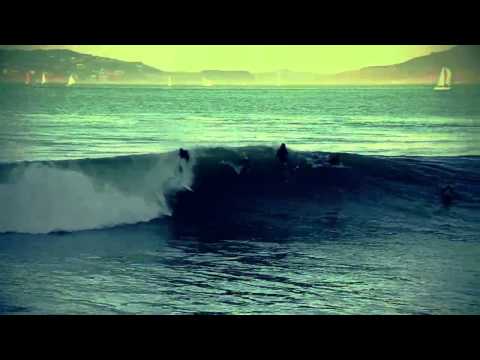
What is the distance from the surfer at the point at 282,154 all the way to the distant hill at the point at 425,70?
547 mm

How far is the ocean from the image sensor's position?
4.43 meters

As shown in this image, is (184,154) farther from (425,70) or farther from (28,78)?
(425,70)

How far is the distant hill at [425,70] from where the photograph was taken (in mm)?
4676

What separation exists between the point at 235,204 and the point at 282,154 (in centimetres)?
60

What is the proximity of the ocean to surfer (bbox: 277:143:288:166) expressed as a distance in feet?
0.18

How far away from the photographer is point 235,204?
556 cm

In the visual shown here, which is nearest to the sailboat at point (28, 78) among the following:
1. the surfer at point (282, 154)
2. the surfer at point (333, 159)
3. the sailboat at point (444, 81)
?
the surfer at point (282, 154)

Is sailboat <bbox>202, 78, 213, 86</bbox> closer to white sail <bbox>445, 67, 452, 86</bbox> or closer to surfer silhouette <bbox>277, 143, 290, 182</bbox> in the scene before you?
surfer silhouette <bbox>277, 143, 290, 182</bbox>

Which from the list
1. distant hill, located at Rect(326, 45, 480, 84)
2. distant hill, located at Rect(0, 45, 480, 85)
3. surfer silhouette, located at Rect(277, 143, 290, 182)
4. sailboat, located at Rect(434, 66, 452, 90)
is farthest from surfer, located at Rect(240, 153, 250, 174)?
sailboat, located at Rect(434, 66, 452, 90)

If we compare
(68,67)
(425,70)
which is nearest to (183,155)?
(68,67)
